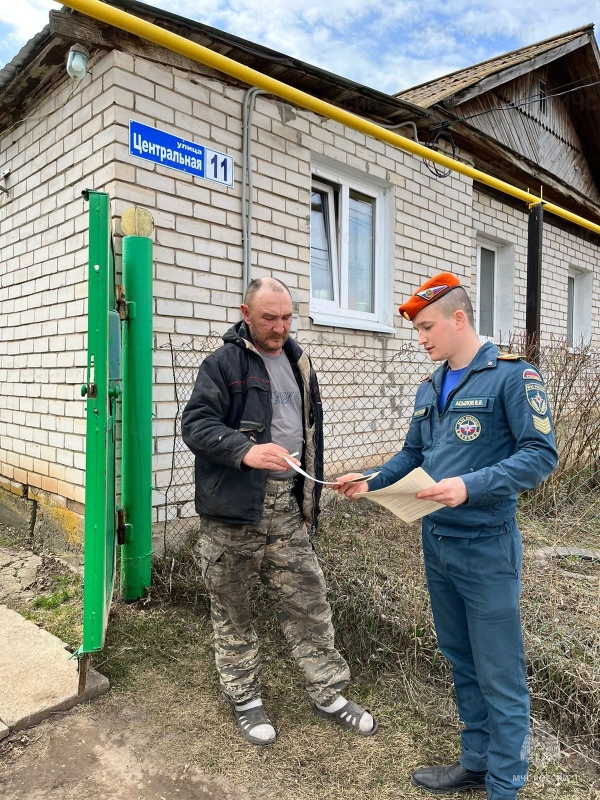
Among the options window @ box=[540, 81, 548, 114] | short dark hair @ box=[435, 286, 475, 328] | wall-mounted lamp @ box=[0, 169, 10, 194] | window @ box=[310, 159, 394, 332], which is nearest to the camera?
short dark hair @ box=[435, 286, 475, 328]

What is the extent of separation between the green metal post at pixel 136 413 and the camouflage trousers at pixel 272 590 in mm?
963

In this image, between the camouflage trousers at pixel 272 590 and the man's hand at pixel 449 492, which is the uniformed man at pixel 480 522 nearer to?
the man's hand at pixel 449 492

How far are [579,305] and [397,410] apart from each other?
526 cm

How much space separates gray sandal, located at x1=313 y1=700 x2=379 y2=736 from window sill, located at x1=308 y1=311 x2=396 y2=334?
9.80 feet

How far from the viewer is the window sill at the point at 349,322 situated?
4.67 meters

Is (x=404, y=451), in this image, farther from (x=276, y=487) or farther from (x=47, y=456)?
(x=47, y=456)

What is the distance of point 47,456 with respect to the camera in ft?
13.8

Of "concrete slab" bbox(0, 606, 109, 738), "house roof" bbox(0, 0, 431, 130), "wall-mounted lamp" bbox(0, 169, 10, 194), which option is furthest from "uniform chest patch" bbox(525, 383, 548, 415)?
"wall-mounted lamp" bbox(0, 169, 10, 194)

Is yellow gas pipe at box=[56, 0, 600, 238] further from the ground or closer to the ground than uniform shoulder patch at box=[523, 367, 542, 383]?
further from the ground

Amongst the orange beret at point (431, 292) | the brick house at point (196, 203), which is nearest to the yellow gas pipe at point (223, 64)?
the brick house at point (196, 203)

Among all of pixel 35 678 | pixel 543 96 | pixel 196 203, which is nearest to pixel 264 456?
pixel 35 678

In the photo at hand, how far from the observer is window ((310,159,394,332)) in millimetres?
4918

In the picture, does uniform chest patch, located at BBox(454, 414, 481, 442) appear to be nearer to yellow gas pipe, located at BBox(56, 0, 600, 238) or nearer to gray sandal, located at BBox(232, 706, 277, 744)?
gray sandal, located at BBox(232, 706, 277, 744)

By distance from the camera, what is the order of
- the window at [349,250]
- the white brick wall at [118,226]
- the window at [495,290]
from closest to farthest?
the white brick wall at [118,226], the window at [349,250], the window at [495,290]
